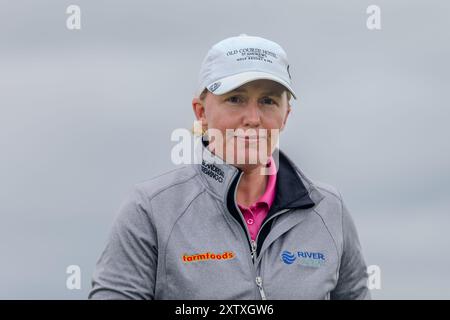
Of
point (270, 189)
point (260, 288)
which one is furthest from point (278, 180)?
point (260, 288)

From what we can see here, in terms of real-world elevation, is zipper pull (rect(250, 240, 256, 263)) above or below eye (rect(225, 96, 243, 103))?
below

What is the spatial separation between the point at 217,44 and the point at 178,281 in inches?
74.1

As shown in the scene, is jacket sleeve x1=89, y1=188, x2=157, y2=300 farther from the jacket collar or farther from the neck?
the neck

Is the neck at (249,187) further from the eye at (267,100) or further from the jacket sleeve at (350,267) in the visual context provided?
the jacket sleeve at (350,267)

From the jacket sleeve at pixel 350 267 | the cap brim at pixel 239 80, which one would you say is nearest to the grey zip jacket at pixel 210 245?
the jacket sleeve at pixel 350 267

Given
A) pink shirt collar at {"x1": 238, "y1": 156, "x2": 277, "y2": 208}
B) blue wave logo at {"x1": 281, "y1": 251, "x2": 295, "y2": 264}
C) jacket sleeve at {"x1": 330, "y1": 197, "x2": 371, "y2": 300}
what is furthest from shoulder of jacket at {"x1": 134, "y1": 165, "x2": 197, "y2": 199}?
jacket sleeve at {"x1": 330, "y1": 197, "x2": 371, "y2": 300}

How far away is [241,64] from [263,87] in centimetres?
27

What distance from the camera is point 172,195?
762 cm

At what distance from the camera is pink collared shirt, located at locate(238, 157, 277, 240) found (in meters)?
7.68

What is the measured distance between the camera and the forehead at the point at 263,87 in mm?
7637

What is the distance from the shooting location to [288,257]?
756 cm

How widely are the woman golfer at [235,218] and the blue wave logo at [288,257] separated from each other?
0.4 inches
